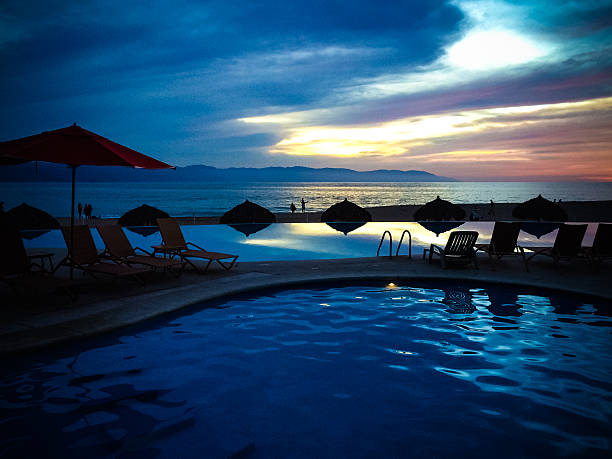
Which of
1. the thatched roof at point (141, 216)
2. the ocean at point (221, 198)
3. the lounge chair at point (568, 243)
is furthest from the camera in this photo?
the ocean at point (221, 198)

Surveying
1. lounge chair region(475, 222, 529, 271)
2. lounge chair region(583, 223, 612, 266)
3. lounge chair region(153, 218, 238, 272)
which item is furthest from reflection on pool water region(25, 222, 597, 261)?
lounge chair region(583, 223, 612, 266)

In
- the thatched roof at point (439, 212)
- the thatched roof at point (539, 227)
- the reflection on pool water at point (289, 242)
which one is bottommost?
the reflection on pool water at point (289, 242)

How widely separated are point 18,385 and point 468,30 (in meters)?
15.4

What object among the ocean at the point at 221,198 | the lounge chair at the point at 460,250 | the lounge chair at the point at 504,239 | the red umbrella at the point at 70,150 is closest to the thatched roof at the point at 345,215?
the lounge chair at the point at 504,239

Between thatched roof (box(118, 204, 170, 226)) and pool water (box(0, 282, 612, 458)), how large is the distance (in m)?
17.0

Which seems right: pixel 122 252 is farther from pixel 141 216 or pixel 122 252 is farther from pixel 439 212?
pixel 439 212

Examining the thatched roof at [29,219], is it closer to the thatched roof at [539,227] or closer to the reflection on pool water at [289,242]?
the reflection on pool water at [289,242]

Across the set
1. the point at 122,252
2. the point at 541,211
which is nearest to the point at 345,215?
the point at 541,211

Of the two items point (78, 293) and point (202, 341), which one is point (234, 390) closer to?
point (202, 341)

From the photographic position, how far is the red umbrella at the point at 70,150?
218 inches

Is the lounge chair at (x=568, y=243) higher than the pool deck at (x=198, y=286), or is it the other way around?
the lounge chair at (x=568, y=243)

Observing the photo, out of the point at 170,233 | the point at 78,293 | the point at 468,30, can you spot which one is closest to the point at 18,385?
the point at 78,293

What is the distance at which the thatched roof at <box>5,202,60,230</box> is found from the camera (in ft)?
59.2

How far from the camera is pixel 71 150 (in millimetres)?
5883
